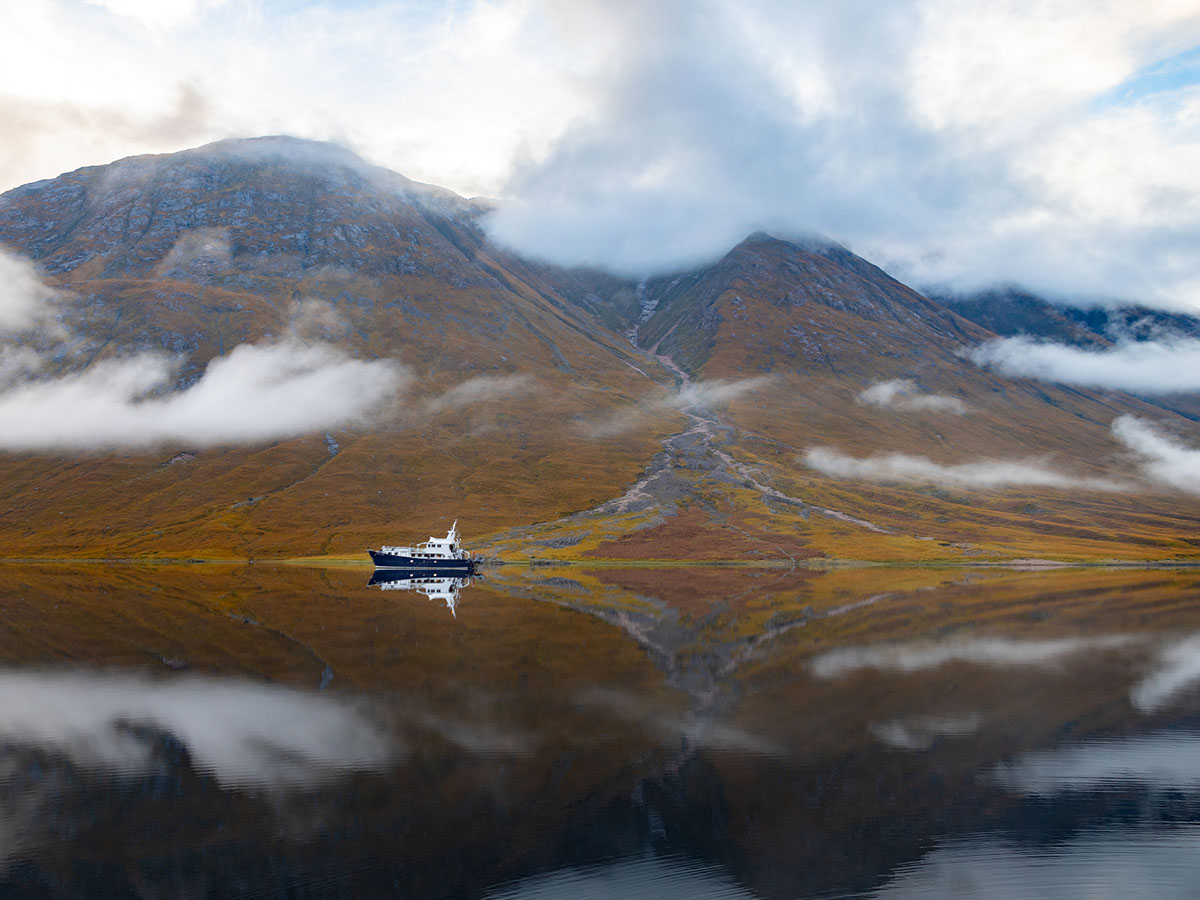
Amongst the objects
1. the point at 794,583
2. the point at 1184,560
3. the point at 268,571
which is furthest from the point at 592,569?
the point at 1184,560

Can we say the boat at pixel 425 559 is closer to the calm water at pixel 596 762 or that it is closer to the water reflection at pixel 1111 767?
the calm water at pixel 596 762

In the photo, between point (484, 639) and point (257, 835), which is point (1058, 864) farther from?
point (484, 639)

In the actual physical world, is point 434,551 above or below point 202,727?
above

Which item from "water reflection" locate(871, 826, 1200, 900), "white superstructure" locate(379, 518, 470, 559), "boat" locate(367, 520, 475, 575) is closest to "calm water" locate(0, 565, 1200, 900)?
"water reflection" locate(871, 826, 1200, 900)

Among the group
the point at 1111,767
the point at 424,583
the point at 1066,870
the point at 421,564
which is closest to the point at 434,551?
the point at 421,564

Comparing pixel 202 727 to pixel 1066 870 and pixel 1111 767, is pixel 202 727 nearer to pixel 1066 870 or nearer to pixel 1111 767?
pixel 1066 870

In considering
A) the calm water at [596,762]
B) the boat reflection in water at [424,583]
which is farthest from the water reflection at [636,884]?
the boat reflection in water at [424,583]
